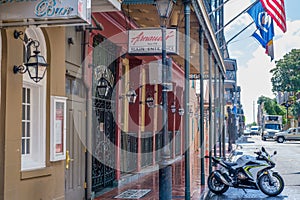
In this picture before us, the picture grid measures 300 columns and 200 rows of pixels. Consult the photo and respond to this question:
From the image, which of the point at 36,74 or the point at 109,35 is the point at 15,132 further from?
the point at 109,35

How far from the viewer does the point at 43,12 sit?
5.72 m

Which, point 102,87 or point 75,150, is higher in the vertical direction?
point 102,87

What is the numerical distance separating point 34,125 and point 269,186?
651 centimetres

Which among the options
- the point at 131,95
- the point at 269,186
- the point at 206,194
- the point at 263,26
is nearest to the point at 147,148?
the point at 131,95

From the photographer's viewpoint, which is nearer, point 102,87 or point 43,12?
point 43,12

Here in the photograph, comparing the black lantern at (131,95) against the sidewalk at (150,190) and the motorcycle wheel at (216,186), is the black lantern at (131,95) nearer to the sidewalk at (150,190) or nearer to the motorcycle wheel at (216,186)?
the sidewalk at (150,190)

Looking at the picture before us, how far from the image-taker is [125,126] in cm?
1398

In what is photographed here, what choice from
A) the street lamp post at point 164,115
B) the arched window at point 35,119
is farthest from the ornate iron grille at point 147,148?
the arched window at point 35,119

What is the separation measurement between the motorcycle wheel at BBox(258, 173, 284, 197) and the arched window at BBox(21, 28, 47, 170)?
6086 millimetres

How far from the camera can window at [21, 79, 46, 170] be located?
7219 millimetres

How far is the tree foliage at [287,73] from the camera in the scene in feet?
216

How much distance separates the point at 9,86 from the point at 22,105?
2.34ft

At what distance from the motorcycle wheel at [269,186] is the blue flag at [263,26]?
8.66m

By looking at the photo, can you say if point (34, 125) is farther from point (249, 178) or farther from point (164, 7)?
point (249, 178)
